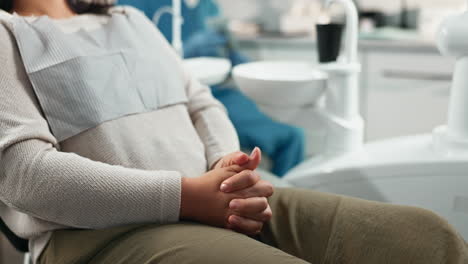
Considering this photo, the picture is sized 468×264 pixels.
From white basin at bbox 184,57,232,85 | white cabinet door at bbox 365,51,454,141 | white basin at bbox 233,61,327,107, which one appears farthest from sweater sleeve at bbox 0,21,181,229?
white cabinet door at bbox 365,51,454,141

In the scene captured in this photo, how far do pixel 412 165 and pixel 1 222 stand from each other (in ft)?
2.97

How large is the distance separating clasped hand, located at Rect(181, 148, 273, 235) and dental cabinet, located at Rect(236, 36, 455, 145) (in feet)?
5.13

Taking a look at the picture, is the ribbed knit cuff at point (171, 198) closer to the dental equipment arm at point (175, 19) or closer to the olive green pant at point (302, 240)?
the olive green pant at point (302, 240)

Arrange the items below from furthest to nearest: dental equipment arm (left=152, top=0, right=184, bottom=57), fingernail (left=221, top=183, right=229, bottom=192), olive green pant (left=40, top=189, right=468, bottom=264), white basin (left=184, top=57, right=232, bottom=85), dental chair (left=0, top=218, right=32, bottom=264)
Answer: dental equipment arm (left=152, top=0, right=184, bottom=57) → white basin (left=184, top=57, right=232, bottom=85) → dental chair (left=0, top=218, right=32, bottom=264) → fingernail (left=221, top=183, right=229, bottom=192) → olive green pant (left=40, top=189, right=468, bottom=264)

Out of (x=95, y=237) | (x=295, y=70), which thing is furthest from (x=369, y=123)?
(x=95, y=237)

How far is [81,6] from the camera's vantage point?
1217 millimetres

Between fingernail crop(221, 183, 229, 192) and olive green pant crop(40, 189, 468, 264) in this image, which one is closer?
olive green pant crop(40, 189, 468, 264)

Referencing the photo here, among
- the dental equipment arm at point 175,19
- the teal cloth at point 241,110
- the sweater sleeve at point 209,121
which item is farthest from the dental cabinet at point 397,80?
the sweater sleeve at point 209,121

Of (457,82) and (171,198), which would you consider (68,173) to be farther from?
(457,82)

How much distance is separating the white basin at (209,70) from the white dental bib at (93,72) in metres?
0.61

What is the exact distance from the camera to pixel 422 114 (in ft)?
8.70

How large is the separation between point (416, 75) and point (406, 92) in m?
0.10

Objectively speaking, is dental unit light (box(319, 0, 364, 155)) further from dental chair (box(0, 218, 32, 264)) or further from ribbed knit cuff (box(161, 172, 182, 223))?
dental chair (box(0, 218, 32, 264))

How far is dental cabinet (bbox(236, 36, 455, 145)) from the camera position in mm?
2525
